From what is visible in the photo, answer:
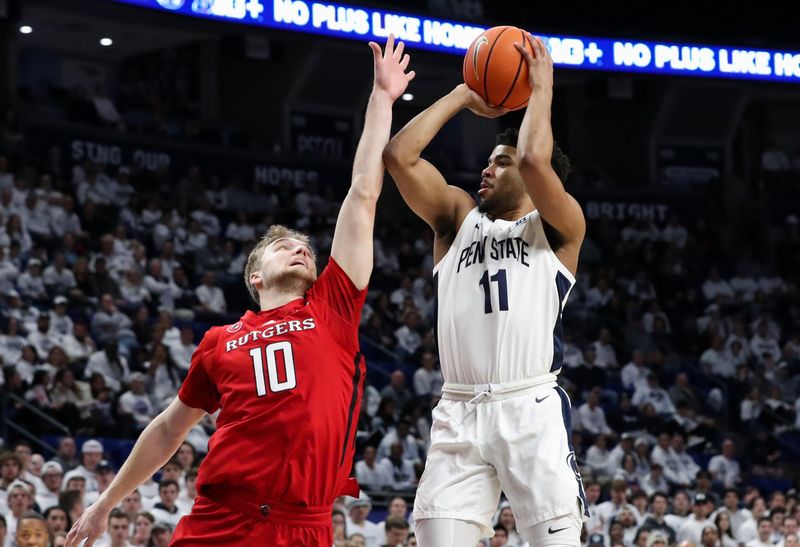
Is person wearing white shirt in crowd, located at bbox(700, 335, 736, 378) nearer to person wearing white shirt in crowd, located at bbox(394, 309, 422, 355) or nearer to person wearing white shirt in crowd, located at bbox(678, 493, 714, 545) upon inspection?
person wearing white shirt in crowd, located at bbox(394, 309, 422, 355)

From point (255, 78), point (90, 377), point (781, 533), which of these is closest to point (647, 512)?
point (781, 533)

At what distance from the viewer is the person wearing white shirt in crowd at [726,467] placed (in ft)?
55.7

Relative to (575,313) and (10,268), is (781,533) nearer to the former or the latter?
(575,313)

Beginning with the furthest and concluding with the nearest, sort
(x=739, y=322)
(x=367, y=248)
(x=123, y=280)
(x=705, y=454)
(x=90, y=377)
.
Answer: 1. (x=739, y=322)
2. (x=705, y=454)
3. (x=123, y=280)
4. (x=90, y=377)
5. (x=367, y=248)

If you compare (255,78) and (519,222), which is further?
(255,78)

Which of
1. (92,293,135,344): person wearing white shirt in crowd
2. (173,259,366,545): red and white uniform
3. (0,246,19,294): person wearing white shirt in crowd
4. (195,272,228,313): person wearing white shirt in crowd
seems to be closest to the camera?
(173,259,366,545): red and white uniform

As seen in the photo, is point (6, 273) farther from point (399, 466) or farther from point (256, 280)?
point (256, 280)

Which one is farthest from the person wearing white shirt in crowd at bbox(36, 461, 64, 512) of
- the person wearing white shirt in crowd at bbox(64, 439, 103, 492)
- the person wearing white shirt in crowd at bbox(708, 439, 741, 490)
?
the person wearing white shirt in crowd at bbox(708, 439, 741, 490)

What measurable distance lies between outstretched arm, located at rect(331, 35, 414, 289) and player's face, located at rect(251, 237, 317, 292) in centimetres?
12

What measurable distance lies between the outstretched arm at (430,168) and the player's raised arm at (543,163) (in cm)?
25

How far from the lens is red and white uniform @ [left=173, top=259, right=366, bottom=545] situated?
4461 mm

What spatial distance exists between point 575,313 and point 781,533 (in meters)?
7.02

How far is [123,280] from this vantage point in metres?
15.8

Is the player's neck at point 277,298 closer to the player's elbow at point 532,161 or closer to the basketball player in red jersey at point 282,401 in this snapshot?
the basketball player in red jersey at point 282,401
